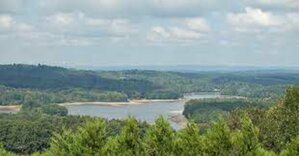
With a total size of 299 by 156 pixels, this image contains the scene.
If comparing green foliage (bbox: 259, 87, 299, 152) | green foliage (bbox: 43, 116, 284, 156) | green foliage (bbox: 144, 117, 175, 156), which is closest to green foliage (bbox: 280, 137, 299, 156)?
green foliage (bbox: 43, 116, 284, 156)

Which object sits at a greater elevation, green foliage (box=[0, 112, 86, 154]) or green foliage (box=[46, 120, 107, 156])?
green foliage (box=[46, 120, 107, 156])

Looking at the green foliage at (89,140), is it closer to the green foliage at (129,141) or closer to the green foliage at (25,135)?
the green foliage at (129,141)

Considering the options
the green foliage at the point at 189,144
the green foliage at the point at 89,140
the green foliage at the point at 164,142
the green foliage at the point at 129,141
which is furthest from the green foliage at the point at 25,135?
the green foliage at the point at 189,144

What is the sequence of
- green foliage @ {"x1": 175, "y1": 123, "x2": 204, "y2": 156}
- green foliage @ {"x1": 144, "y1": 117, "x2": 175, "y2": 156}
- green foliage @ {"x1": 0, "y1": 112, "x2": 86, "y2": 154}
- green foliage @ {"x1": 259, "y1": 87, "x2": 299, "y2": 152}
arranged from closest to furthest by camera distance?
1. green foliage @ {"x1": 175, "y1": 123, "x2": 204, "y2": 156}
2. green foliage @ {"x1": 144, "y1": 117, "x2": 175, "y2": 156}
3. green foliage @ {"x1": 259, "y1": 87, "x2": 299, "y2": 152}
4. green foliage @ {"x1": 0, "y1": 112, "x2": 86, "y2": 154}

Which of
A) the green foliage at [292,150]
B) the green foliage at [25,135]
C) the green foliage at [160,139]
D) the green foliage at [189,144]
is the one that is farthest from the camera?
the green foliage at [25,135]

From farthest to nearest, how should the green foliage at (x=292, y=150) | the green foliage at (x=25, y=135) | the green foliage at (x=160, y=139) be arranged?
the green foliage at (x=25, y=135) < the green foliage at (x=160, y=139) < the green foliage at (x=292, y=150)

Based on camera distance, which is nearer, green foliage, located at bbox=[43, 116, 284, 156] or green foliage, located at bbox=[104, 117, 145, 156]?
green foliage, located at bbox=[43, 116, 284, 156]

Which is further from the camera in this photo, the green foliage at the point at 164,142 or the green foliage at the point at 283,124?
the green foliage at the point at 283,124

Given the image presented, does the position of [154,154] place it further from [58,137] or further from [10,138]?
[10,138]

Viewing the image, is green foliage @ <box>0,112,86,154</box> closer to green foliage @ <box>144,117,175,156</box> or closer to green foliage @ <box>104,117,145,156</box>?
green foliage @ <box>104,117,145,156</box>

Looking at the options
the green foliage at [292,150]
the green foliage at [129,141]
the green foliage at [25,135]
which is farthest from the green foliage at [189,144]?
the green foliage at [25,135]

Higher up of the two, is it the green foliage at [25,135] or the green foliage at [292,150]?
the green foliage at [292,150]

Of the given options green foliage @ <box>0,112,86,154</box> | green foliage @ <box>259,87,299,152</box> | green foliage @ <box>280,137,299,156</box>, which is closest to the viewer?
green foliage @ <box>280,137,299,156</box>
